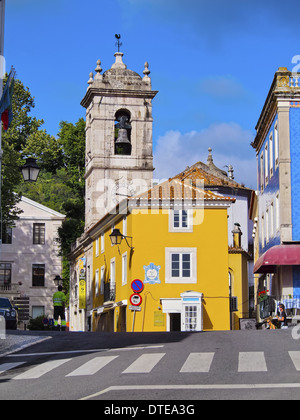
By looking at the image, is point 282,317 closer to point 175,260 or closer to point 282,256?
point 282,256

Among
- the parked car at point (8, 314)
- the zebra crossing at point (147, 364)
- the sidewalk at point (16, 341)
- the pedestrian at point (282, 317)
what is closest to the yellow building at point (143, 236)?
the parked car at point (8, 314)

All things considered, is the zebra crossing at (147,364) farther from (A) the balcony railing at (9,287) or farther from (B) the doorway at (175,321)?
(A) the balcony railing at (9,287)

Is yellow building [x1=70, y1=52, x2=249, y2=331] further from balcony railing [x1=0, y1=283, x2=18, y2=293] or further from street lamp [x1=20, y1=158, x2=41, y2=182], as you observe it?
street lamp [x1=20, y1=158, x2=41, y2=182]

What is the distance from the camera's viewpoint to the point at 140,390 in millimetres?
13164

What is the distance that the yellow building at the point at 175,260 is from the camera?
47.2m

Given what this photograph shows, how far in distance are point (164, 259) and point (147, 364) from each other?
31823 mm

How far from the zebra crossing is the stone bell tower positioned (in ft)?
144

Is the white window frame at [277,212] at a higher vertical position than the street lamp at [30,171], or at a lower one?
higher

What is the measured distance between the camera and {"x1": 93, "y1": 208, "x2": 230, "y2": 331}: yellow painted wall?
1860 inches

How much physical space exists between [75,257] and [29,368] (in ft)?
175

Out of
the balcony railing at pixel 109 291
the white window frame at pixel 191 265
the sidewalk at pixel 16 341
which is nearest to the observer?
the sidewalk at pixel 16 341

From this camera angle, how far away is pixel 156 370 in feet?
51.7

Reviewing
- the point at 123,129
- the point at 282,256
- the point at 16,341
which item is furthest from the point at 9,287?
Result: the point at 16,341

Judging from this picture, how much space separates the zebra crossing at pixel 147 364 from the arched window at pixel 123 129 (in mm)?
42411
